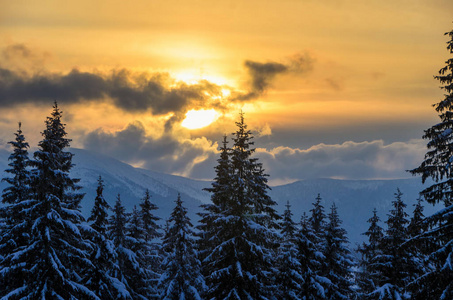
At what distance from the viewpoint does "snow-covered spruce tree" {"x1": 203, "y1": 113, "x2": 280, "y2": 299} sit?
986 inches

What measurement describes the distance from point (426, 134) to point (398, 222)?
1564 centimetres

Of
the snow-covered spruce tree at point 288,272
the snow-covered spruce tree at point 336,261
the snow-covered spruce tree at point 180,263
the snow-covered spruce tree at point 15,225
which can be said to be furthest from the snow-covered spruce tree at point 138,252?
the snow-covered spruce tree at point 336,261

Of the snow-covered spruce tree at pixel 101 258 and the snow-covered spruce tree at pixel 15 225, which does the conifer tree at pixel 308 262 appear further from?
the snow-covered spruce tree at pixel 15 225

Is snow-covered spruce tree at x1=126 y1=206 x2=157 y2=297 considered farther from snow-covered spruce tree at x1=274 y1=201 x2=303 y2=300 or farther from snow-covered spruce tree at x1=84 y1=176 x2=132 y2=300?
snow-covered spruce tree at x1=274 y1=201 x2=303 y2=300

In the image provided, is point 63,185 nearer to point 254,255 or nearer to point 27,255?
point 27,255

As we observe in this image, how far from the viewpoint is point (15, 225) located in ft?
81.5

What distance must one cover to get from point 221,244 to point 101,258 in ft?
31.0

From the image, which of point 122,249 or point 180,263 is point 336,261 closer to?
point 180,263

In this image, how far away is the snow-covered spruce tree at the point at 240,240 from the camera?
25.0 meters

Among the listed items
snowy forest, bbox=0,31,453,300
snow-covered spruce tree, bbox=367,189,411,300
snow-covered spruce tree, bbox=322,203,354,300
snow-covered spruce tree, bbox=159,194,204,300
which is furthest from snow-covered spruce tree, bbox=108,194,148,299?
snow-covered spruce tree, bbox=367,189,411,300

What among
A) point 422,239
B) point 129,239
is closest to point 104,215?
point 129,239

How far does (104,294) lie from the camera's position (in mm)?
29000

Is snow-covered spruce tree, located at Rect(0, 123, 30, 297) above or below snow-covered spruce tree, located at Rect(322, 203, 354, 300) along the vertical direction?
above

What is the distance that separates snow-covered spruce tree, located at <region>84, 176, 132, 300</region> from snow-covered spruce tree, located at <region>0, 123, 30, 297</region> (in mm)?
4184
